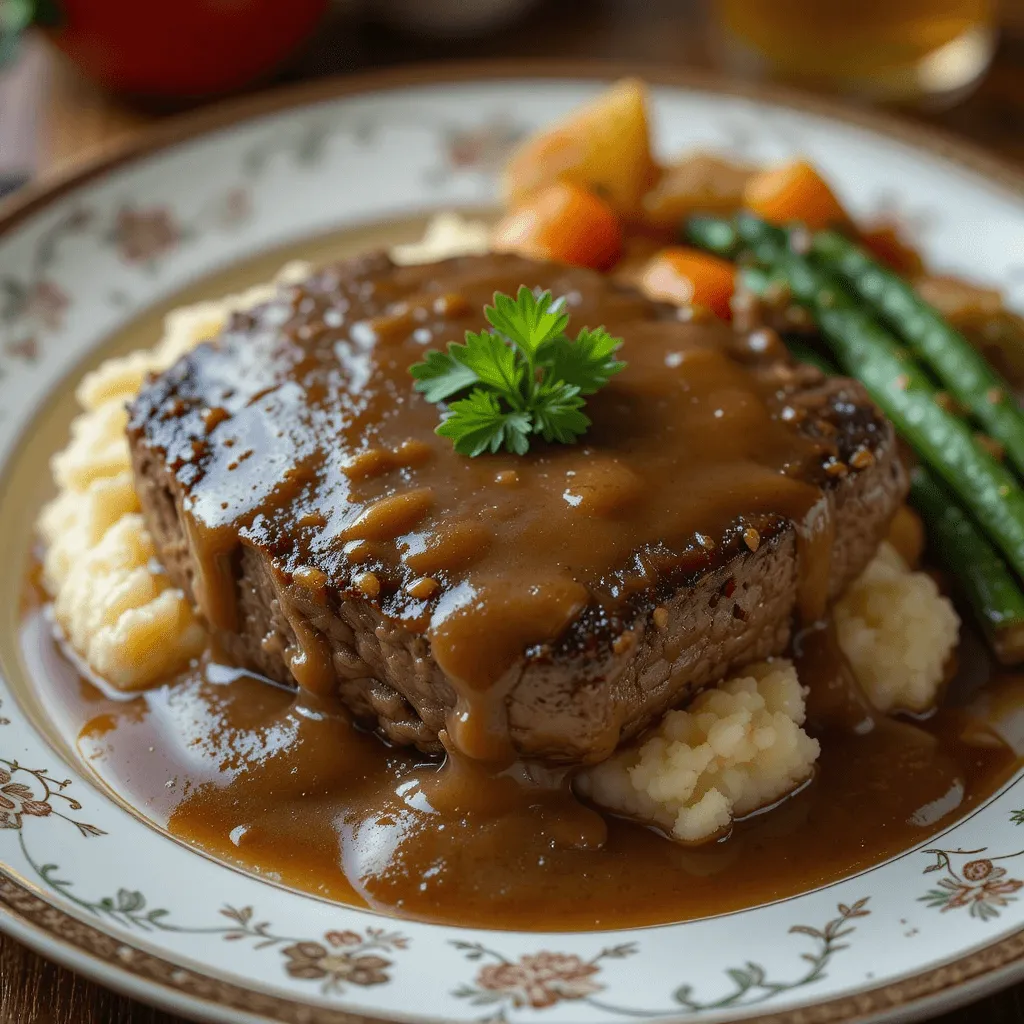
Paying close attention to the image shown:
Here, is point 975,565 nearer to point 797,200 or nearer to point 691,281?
point 691,281

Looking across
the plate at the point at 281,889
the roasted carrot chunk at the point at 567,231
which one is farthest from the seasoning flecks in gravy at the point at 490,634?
the roasted carrot chunk at the point at 567,231

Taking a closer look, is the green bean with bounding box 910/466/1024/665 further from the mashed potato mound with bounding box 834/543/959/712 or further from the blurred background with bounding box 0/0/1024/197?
the blurred background with bounding box 0/0/1024/197

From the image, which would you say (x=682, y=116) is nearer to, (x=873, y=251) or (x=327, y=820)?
(x=873, y=251)

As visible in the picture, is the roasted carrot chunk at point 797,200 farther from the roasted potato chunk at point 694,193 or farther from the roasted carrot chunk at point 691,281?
the roasted carrot chunk at point 691,281

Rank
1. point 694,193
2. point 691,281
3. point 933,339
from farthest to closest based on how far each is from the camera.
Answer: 1. point 694,193
2. point 691,281
3. point 933,339

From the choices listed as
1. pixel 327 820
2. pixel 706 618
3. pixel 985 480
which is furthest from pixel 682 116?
pixel 327 820

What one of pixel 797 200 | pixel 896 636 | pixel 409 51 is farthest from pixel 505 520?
pixel 409 51
